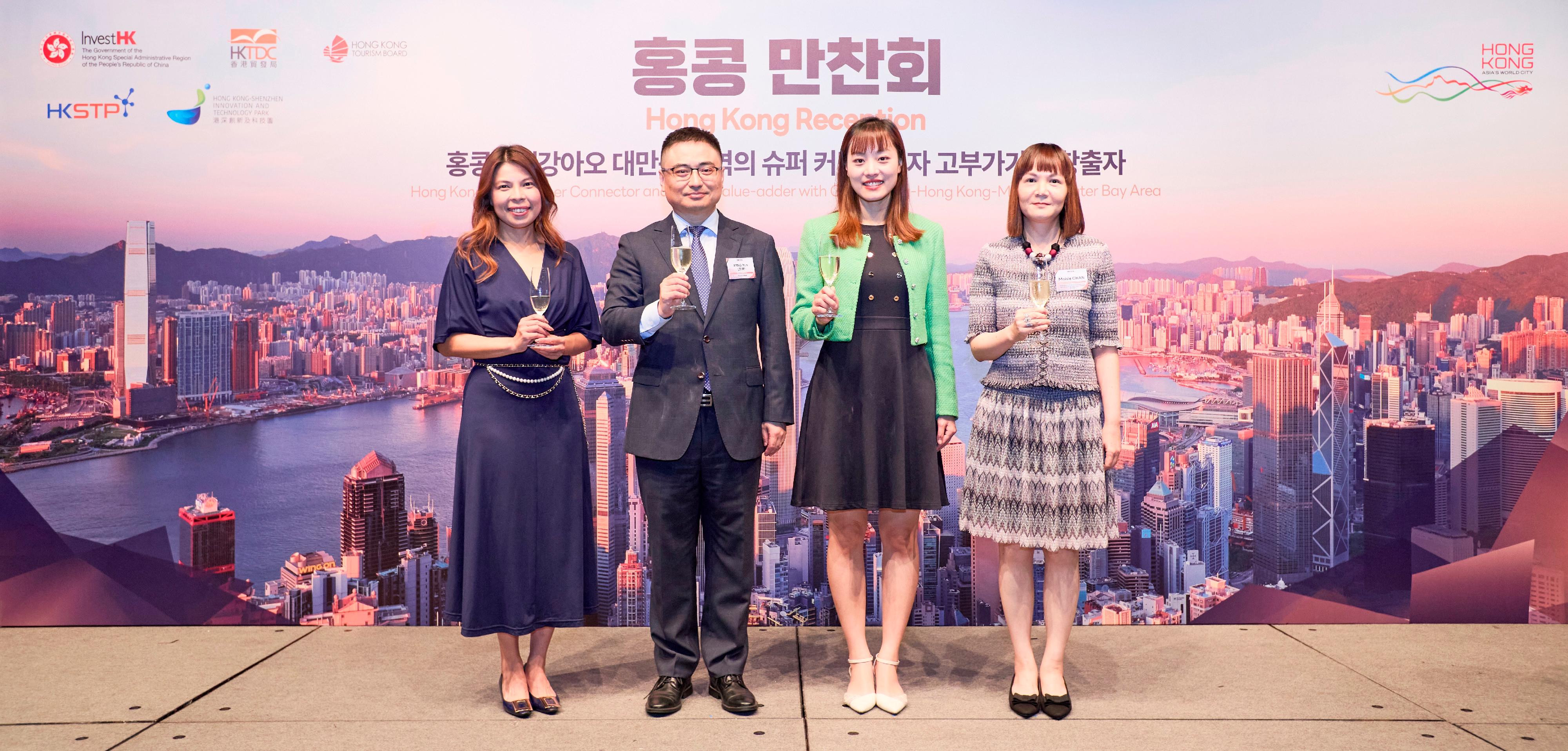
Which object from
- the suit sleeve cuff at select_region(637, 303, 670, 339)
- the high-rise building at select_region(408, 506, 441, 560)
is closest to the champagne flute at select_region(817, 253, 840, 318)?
the suit sleeve cuff at select_region(637, 303, 670, 339)

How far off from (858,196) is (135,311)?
3.29 metres

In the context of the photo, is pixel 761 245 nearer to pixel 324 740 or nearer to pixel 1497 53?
pixel 324 740

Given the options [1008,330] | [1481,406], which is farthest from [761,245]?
[1481,406]

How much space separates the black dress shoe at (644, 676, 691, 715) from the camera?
293 cm

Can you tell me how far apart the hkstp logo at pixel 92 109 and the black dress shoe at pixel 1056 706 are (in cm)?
432

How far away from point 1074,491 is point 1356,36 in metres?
2.70

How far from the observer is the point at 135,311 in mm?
4277

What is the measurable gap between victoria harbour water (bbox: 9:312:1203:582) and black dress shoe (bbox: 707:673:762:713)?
1625 millimetres

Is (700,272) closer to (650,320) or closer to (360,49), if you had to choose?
(650,320)

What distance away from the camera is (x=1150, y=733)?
2801mm

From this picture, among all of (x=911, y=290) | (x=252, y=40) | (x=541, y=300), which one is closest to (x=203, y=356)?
(x=252, y=40)

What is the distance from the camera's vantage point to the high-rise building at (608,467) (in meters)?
4.30

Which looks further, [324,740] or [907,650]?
[907,650]

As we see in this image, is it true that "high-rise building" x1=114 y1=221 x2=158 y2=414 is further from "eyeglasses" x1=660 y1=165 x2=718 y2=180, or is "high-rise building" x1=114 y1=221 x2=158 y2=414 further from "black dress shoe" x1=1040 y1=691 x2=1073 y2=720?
"black dress shoe" x1=1040 y1=691 x2=1073 y2=720
